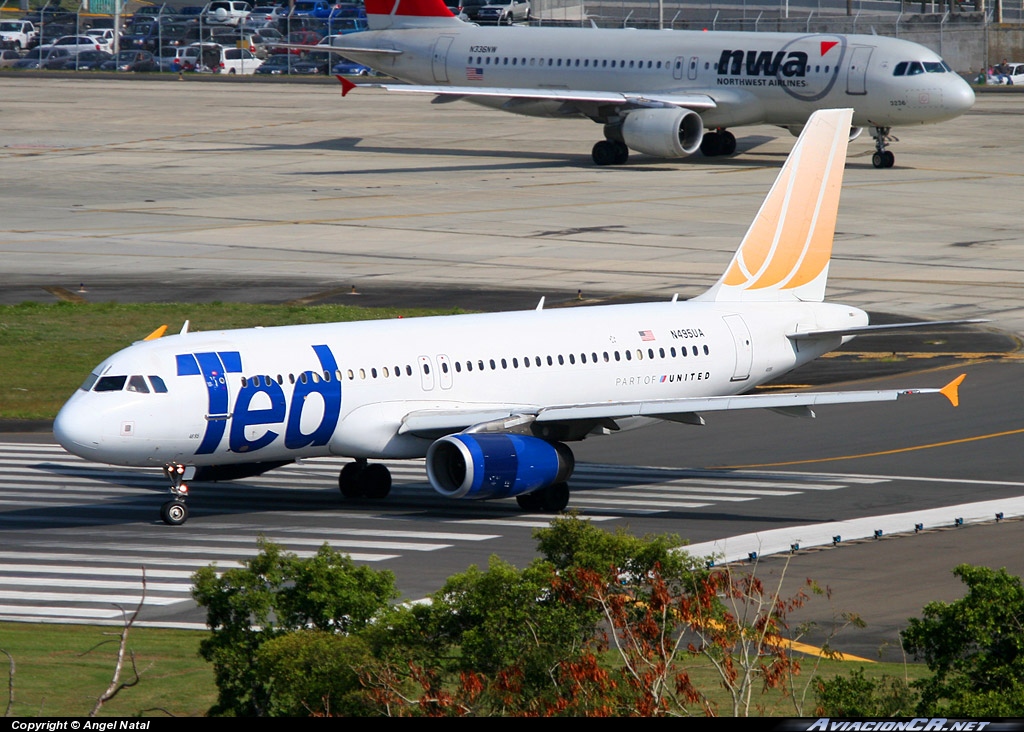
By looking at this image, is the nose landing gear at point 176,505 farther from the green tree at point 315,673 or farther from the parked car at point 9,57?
the parked car at point 9,57

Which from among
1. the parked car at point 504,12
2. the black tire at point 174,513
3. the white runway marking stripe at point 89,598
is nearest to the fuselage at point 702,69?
the parked car at point 504,12

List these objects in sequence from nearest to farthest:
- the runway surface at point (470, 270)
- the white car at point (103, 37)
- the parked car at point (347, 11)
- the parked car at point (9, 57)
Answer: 1. the runway surface at point (470, 270)
2. the white car at point (103, 37)
3. the parked car at point (9, 57)
4. the parked car at point (347, 11)

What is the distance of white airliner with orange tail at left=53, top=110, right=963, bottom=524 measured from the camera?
32.8 meters

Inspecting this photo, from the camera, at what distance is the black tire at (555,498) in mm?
35062

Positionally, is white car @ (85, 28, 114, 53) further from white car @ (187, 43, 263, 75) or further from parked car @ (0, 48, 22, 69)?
white car @ (187, 43, 263, 75)

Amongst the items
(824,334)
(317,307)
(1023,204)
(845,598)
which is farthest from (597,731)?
(1023,204)

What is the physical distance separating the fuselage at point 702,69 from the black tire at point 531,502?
56.4 m

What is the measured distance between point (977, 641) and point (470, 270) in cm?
4972

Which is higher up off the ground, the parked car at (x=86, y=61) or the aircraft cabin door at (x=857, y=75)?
the aircraft cabin door at (x=857, y=75)

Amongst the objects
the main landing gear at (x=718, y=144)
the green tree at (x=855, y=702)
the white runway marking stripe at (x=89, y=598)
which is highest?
A: the green tree at (x=855, y=702)

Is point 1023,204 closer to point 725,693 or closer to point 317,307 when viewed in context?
point 317,307

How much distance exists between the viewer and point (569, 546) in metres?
20.6

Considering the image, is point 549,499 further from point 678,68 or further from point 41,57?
point 41,57

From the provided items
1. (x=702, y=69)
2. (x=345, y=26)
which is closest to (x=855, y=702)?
(x=702, y=69)
